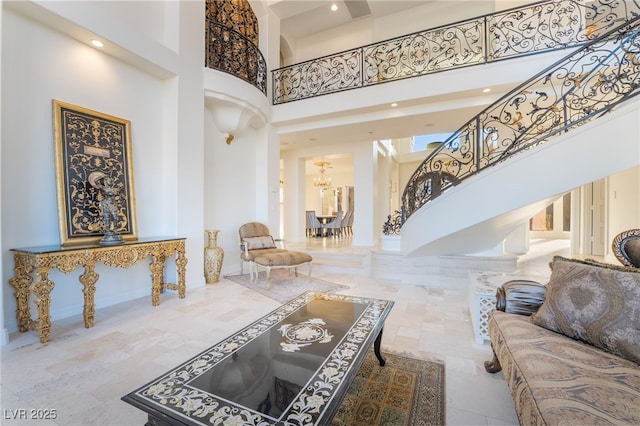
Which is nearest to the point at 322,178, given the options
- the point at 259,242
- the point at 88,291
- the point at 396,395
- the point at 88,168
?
the point at 259,242

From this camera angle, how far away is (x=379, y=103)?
4.94 meters

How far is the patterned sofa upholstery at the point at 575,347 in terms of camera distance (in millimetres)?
1032

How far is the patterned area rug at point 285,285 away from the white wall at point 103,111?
83 centimetres

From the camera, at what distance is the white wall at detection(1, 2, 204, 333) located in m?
2.74

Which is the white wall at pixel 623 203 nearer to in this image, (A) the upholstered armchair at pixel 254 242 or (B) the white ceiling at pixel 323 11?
(B) the white ceiling at pixel 323 11

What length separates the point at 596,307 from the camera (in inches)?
59.2

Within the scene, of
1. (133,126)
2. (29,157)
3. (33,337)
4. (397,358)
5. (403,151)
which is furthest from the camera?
(403,151)

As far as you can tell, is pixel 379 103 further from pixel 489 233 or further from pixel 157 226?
pixel 157 226

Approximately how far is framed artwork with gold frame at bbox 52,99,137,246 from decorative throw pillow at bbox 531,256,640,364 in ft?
14.3

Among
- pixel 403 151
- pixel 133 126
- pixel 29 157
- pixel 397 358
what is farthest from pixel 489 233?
pixel 403 151

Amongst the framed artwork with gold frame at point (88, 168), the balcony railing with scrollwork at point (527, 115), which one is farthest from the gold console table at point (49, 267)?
the balcony railing with scrollwork at point (527, 115)

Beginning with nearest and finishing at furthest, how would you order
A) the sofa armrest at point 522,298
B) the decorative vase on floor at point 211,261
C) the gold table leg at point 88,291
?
the sofa armrest at point 522,298, the gold table leg at point 88,291, the decorative vase on floor at point 211,261

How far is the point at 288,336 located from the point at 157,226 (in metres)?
3.26

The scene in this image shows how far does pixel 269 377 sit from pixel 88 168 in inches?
134
